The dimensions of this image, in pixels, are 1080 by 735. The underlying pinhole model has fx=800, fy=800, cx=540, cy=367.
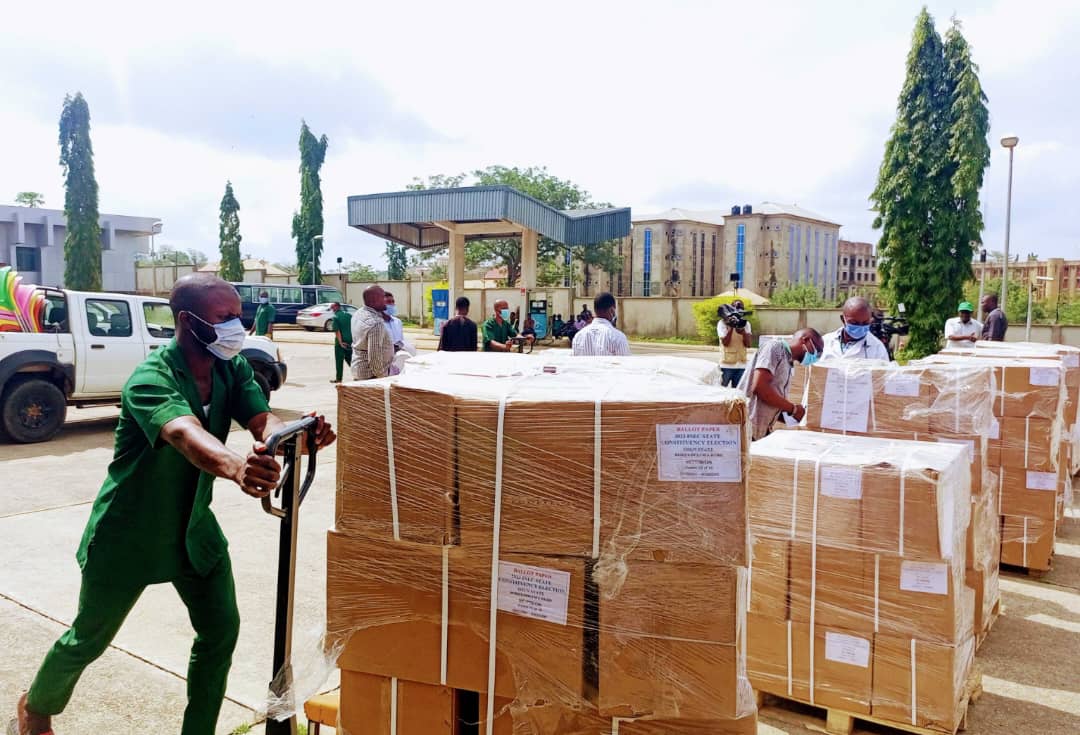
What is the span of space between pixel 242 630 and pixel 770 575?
271 cm

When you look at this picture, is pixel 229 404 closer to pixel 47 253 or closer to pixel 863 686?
pixel 863 686

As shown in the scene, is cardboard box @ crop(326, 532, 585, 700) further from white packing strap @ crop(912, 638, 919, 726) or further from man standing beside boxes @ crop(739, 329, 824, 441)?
man standing beside boxes @ crop(739, 329, 824, 441)

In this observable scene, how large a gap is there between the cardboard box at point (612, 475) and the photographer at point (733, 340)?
748cm

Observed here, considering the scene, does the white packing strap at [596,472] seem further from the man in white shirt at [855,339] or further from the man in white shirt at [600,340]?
the man in white shirt at [855,339]

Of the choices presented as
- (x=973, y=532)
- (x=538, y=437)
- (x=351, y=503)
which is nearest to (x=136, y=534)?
(x=351, y=503)

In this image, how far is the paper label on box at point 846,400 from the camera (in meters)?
4.92

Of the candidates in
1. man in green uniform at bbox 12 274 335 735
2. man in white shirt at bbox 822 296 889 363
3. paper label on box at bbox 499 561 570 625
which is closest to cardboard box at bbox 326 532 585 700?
paper label on box at bbox 499 561 570 625

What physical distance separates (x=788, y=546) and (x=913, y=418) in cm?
187

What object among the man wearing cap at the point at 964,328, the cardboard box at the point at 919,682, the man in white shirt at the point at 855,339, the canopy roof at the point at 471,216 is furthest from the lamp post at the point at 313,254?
the cardboard box at the point at 919,682

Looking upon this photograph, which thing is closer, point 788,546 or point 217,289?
point 217,289

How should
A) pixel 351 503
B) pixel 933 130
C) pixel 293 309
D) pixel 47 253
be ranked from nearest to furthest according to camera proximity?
pixel 351 503 < pixel 933 130 < pixel 293 309 < pixel 47 253

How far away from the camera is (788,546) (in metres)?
3.49

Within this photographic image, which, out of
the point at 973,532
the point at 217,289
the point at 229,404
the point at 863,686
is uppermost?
the point at 217,289

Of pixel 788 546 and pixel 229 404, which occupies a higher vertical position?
pixel 229 404
